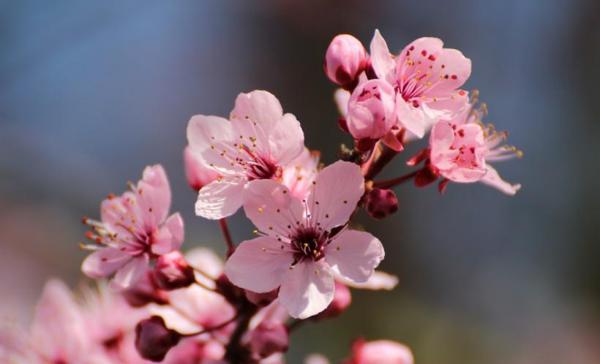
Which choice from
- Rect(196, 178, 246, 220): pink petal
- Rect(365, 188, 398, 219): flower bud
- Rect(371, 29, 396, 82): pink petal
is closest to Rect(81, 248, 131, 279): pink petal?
Rect(196, 178, 246, 220): pink petal

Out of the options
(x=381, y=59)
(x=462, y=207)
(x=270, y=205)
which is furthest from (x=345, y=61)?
(x=462, y=207)

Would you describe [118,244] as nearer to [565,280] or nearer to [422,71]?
[422,71]

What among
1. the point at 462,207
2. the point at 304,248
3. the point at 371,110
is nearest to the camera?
the point at 371,110

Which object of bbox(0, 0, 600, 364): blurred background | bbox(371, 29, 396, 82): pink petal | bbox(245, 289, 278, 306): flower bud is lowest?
bbox(0, 0, 600, 364): blurred background

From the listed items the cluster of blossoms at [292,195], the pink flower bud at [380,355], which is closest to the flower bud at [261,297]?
the cluster of blossoms at [292,195]

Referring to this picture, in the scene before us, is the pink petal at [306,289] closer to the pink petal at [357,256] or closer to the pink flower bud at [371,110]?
Answer: the pink petal at [357,256]

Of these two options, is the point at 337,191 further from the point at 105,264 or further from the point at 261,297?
the point at 105,264

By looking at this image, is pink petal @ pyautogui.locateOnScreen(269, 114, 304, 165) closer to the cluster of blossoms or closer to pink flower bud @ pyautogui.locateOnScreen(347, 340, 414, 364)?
the cluster of blossoms
